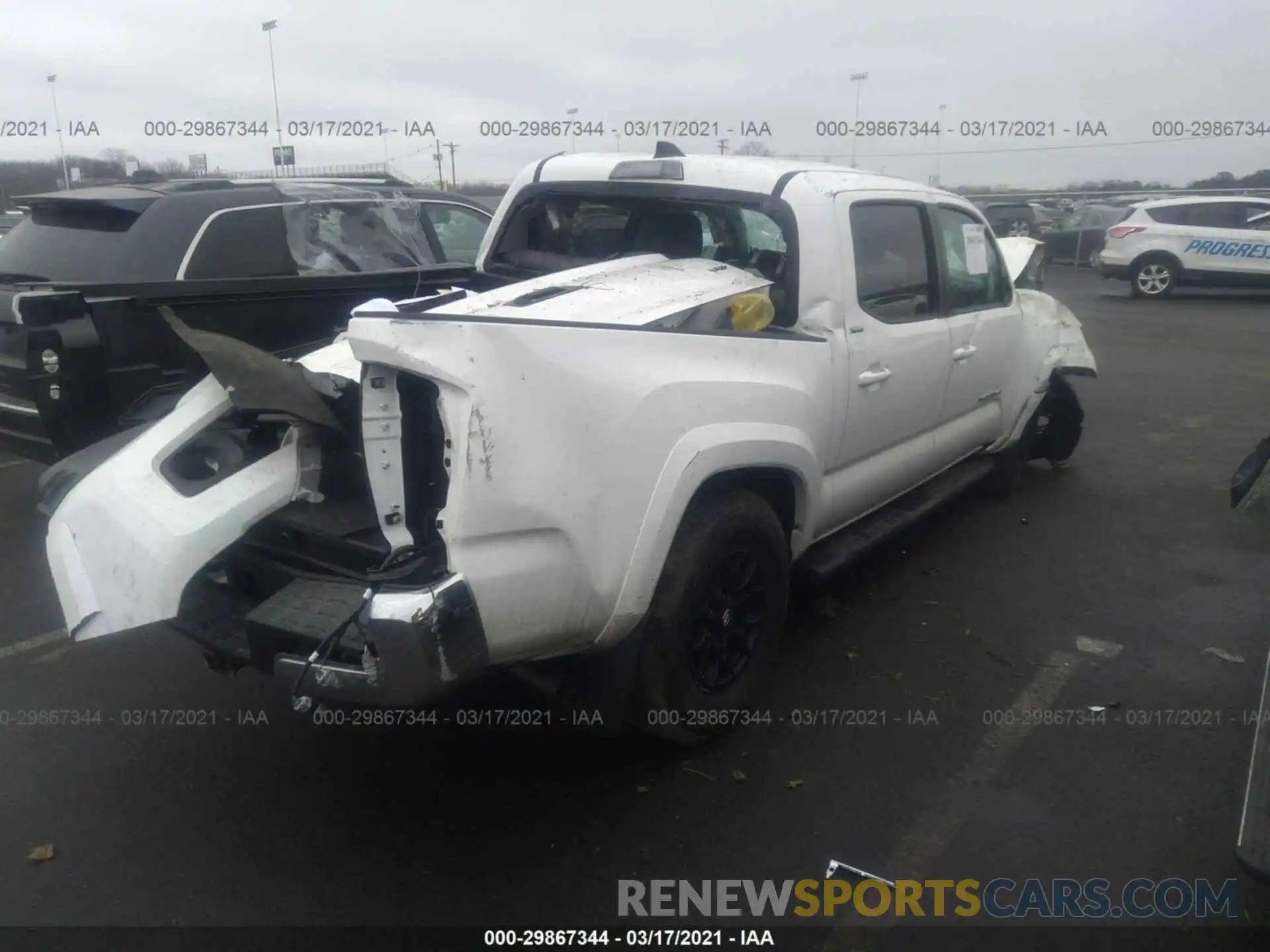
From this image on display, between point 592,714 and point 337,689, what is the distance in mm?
839

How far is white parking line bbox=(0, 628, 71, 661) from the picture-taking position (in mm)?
4281

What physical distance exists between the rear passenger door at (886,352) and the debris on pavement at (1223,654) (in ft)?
4.64

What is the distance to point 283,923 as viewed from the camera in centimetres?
273

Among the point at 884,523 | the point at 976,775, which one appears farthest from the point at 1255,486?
the point at 884,523

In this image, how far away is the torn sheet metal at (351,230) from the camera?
20.1 ft

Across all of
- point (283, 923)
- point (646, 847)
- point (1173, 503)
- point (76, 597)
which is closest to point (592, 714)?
point (646, 847)

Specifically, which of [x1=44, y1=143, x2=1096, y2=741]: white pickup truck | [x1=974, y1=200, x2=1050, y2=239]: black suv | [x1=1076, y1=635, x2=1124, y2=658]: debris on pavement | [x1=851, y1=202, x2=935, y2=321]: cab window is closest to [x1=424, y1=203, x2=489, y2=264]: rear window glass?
[x1=44, y1=143, x2=1096, y2=741]: white pickup truck

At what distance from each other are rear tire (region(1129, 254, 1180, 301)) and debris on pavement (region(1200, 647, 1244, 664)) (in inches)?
583

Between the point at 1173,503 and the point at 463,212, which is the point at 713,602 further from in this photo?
the point at 463,212

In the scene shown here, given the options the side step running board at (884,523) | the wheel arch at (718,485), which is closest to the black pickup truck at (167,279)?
the wheel arch at (718,485)

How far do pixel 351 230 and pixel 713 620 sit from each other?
4.25 m

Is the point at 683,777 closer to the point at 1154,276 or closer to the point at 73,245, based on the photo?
the point at 73,245

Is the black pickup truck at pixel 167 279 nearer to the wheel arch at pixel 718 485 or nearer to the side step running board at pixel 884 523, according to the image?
the wheel arch at pixel 718 485

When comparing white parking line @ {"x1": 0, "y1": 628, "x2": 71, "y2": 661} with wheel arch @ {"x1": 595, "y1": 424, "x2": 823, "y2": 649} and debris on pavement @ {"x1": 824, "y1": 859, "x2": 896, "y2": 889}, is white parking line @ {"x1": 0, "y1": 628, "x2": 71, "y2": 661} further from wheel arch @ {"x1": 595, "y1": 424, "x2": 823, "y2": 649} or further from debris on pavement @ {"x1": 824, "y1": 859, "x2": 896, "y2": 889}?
debris on pavement @ {"x1": 824, "y1": 859, "x2": 896, "y2": 889}
